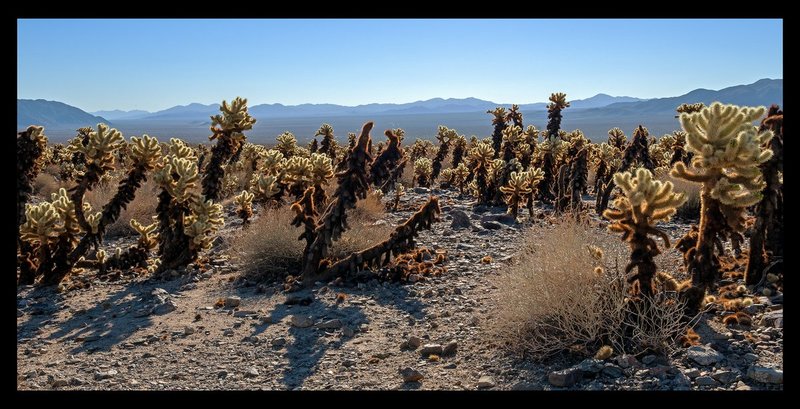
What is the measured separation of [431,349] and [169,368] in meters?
2.05

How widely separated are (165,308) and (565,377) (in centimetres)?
409

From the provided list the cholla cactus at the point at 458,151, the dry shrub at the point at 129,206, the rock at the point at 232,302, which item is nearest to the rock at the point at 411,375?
the rock at the point at 232,302

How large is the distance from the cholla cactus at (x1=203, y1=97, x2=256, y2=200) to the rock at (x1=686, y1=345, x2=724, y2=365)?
643 cm

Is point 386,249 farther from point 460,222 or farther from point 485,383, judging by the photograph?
point 460,222

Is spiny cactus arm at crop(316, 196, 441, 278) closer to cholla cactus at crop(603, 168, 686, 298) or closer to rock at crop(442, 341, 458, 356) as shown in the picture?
rock at crop(442, 341, 458, 356)

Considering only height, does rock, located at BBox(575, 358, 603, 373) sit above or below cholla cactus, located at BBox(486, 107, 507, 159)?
below

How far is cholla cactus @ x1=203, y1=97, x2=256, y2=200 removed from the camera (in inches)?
345

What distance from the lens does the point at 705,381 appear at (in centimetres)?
398

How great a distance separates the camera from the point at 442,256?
7895mm

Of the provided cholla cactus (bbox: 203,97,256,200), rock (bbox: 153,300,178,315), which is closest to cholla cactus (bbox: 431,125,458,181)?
cholla cactus (bbox: 203,97,256,200)

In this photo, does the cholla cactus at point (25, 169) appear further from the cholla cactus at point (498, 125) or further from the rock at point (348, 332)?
the cholla cactus at point (498, 125)

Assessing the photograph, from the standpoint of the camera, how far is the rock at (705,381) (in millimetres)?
3965

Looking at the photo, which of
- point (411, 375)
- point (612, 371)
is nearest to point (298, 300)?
point (411, 375)
